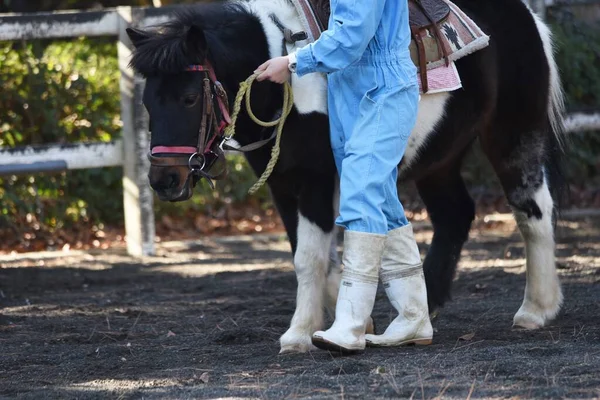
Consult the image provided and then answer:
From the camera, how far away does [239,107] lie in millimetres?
4426

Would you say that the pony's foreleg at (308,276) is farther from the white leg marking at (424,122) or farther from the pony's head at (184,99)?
the white leg marking at (424,122)

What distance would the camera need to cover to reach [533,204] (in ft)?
18.0

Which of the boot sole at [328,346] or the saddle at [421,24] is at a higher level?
the saddle at [421,24]

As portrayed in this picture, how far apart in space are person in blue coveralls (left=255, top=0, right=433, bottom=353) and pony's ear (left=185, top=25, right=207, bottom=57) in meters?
0.27

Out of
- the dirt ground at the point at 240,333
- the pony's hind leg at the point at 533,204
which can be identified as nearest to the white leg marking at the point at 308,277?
the dirt ground at the point at 240,333

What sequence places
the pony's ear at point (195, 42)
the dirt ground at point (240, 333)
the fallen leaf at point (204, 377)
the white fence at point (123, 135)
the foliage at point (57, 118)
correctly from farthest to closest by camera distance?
the foliage at point (57, 118), the white fence at point (123, 135), the pony's ear at point (195, 42), the fallen leaf at point (204, 377), the dirt ground at point (240, 333)

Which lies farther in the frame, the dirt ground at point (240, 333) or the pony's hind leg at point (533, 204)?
the pony's hind leg at point (533, 204)

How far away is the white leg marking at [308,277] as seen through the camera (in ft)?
14.9

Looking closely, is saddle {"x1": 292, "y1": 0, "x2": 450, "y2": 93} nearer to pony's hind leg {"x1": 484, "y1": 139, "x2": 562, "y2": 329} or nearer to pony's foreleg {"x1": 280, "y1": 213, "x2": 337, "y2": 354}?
pony's foreleg {"x1": 280, "y1": 213, "x2": 337, "y2": 354}

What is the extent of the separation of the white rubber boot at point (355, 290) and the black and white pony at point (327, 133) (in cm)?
34

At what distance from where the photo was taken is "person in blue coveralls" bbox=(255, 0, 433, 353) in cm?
408

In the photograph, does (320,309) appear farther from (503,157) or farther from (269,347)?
(503,157)

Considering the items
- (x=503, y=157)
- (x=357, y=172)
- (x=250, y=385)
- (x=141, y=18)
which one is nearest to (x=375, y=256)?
(x=357, y=172)

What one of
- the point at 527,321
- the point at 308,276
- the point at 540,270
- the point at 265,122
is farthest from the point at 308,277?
the point at 540,270
